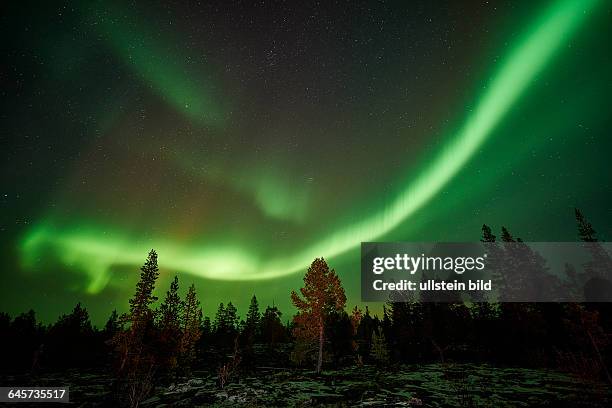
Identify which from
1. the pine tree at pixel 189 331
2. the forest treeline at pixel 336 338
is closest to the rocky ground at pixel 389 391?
the forest treeline at pixel 336 338

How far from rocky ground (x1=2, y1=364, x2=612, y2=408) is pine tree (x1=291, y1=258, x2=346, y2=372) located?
4117 mm

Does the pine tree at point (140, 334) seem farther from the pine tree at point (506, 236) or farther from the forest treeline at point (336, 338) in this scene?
the pine tree at point (506, 236)

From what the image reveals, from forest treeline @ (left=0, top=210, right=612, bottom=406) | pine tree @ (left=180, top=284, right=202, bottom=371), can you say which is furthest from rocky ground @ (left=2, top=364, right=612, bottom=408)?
pine tree @ (left=180, top=284, right=202, bottom=371)

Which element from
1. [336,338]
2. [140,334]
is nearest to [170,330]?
[140,334]

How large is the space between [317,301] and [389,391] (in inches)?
491

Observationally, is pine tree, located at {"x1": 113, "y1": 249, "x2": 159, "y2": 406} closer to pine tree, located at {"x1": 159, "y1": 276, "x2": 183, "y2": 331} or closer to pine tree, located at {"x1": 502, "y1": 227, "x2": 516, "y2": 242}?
pine tree, located at {"x1": 159, "y1": 276, "x2": 183, "y2": 331}

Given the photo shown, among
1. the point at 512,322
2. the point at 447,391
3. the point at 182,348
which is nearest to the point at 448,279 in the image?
the point at 512,322

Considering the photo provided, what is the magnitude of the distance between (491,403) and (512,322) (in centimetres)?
2636

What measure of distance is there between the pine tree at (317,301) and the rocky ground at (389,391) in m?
4.12

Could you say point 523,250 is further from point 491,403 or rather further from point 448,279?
point 491,403

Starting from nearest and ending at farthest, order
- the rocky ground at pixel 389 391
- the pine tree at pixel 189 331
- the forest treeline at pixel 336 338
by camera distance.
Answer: the rocky ground at pixel 389 391
the forest treeline at pixel 336 338
the pine tree at pixel 189 331

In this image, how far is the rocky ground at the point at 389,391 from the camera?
1894cm

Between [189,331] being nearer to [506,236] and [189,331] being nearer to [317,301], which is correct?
[317,301]

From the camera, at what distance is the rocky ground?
1894cm
